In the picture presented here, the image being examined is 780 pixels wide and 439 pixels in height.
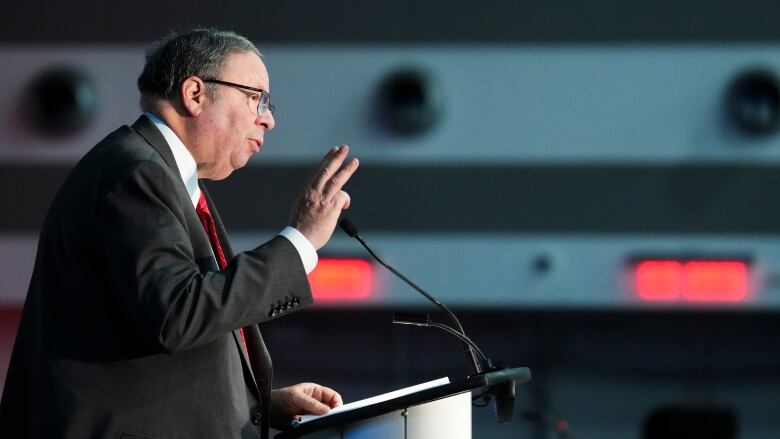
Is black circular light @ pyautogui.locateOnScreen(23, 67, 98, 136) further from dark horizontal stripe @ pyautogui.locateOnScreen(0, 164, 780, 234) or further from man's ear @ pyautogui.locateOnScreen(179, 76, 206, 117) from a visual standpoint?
man's ear @ pyautogui.locateOnScreen(179, 76, 206, 117)

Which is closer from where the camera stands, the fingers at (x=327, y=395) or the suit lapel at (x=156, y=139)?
the suit lapel at (x=156, y=139)

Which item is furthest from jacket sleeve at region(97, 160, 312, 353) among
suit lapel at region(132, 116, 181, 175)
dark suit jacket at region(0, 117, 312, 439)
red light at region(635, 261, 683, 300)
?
red light at region(635, 261, 683, 300)

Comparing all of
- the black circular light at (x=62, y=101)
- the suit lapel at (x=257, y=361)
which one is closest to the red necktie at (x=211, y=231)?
the suit lapel at (x=257, y=361)

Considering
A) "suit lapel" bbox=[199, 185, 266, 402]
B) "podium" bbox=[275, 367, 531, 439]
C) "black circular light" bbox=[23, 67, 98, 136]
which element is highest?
"black circular light" bbox=[23, 67, 98, 136]

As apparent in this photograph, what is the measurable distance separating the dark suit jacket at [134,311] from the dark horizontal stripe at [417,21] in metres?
2.27

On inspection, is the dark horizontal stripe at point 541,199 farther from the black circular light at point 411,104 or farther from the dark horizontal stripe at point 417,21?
the dark horizontal stripe at point 417,21

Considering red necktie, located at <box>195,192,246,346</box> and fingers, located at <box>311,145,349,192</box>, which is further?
red necktie, located at <box>195,192,246,346</box>

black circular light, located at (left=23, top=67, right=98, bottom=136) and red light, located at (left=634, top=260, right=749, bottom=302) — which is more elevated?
black circular light, located at (left=23, top=67, right=98, bottom=136)

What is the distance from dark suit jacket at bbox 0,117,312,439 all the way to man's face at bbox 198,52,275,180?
0.55 ft

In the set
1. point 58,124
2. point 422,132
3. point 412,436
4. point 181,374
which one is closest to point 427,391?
point 412,436

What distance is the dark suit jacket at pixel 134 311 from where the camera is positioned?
7.71 feet

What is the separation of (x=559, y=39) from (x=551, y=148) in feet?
1.17

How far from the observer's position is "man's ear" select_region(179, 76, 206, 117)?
2662mm

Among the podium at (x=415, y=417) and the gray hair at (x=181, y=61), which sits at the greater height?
the gray hair at (x=181, y=61)
